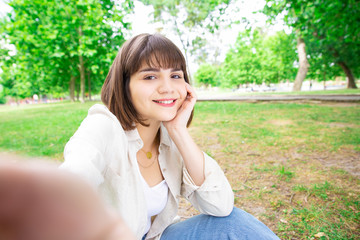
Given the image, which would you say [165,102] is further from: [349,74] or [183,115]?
[349,74]

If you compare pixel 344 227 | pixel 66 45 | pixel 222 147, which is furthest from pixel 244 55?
pixel 344 227

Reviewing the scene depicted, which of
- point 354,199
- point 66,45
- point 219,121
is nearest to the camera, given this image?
point 354,199

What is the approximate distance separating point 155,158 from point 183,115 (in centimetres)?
40

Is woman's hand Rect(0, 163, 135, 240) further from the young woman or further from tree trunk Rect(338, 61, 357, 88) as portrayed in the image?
tree trunk Rect(338, 61, 357, 88)

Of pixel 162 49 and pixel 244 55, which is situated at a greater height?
pixel 244 55

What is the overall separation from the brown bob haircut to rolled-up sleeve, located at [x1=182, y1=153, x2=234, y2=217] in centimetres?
58

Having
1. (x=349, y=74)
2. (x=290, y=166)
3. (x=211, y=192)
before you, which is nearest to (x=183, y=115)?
(x=211, y=192)

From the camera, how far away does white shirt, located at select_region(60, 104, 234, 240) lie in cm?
97

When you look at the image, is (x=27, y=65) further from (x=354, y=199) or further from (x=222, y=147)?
(x=354, y=199)

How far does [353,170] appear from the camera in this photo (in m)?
3.21

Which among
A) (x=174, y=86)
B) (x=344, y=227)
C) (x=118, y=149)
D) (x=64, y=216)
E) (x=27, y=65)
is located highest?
(x=27, y=65)

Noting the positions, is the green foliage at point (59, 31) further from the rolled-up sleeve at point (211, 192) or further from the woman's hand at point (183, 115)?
the rolled-up sleeve at point (211, 192)

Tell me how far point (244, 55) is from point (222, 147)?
37030 mm

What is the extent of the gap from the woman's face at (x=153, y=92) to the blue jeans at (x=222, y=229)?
0.74 metres
